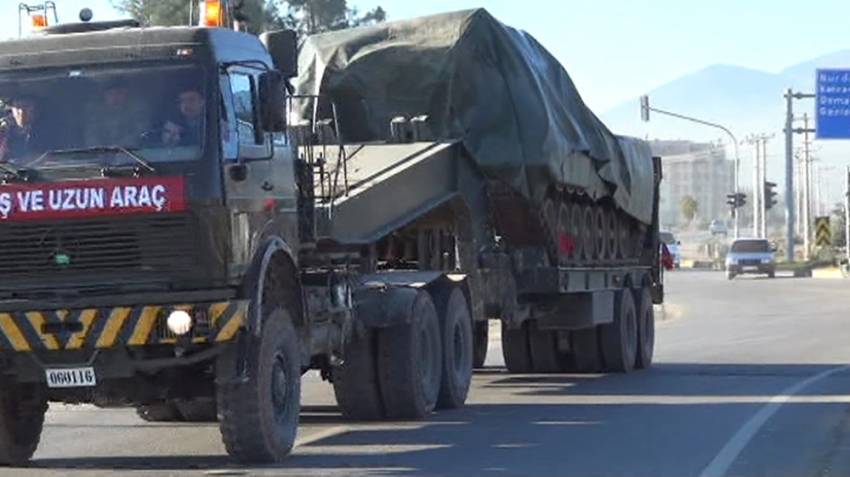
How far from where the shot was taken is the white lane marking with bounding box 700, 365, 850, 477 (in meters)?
11.9

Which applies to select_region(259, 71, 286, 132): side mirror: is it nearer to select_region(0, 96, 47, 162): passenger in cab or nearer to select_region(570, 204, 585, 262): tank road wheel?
select_region(0, 96, 47, 162): passenger in cab

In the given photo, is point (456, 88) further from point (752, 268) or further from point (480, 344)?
point (752, 268)

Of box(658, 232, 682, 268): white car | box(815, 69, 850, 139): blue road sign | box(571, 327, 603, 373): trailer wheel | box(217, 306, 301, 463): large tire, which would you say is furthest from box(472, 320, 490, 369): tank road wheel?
box(815, 69, 850, 139): blue road sign

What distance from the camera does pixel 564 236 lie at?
754 inches

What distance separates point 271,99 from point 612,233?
10.5m

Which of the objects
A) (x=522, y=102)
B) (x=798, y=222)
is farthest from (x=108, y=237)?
(x=798, y=222)

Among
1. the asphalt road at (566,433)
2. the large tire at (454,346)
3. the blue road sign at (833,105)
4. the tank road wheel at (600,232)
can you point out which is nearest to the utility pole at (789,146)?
the blue road sign at (833,105)

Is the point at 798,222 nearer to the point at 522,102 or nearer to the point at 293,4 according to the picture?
the point at 293,4

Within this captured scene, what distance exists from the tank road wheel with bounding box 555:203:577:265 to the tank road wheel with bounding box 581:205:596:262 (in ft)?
1.90

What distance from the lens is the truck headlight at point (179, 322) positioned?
11.3 metres

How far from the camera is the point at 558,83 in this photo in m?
20.0

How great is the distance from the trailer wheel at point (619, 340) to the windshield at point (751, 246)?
158 feet

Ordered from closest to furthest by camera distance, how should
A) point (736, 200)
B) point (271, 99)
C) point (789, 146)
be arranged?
point (271, 99)
point (789, 146)
point (736, 200)

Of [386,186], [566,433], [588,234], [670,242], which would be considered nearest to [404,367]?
[566,433]
